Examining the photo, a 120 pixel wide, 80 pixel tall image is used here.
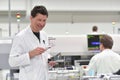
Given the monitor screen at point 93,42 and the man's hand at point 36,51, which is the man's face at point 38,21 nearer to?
the man's hand at point 36,51

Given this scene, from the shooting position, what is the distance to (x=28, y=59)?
1821 mm

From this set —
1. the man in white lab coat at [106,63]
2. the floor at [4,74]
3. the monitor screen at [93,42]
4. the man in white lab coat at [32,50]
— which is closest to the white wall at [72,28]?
the monitor screen at [93,42]

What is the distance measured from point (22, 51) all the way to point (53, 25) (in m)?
6.25

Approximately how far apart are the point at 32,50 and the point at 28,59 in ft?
0.23

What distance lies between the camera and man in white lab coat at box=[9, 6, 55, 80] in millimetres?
1823

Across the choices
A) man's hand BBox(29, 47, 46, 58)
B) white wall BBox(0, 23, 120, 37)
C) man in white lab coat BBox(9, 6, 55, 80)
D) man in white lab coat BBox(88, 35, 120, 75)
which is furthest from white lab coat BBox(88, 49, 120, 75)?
white wall BBox(0, 23, 120, 37)


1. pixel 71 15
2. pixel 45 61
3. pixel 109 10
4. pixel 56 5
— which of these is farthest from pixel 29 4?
pixel 45 61

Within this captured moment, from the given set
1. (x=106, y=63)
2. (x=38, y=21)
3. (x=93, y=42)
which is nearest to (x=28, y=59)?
(x=38, y=21)

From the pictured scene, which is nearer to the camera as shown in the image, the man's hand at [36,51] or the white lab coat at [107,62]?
the man's hand at [36,51]

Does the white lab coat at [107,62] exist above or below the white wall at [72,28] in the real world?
below

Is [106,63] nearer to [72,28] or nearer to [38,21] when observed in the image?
[38,21]

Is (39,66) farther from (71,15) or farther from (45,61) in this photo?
(71,15)

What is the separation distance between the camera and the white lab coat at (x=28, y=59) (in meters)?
1.84

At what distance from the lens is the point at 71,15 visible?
821 cm
